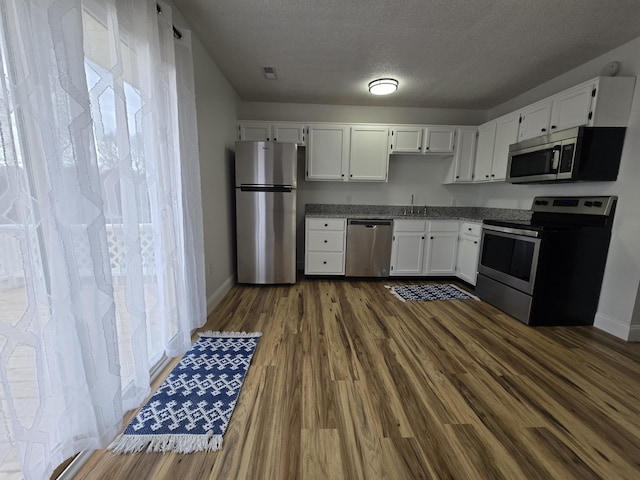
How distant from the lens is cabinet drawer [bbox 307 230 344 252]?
379 centimetres

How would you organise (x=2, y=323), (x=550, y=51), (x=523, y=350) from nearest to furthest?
(x=2, y=323)
(x=523, y=350)
(x=550, y=51)

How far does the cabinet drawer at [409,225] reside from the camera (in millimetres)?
3811

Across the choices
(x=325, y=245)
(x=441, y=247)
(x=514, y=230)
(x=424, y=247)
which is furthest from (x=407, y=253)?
A: (x=514, y=230)

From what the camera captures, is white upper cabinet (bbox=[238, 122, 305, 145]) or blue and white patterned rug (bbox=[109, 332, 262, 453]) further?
white upper cabinet (bbox=[238, 122, 305, 145])

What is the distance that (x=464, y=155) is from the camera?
3977 millimetres

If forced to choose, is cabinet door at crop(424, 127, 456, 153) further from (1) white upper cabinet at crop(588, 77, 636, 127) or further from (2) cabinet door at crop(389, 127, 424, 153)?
(1) white upper cabinet at crop(588, 77, 636, 127)

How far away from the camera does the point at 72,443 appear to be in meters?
1.03

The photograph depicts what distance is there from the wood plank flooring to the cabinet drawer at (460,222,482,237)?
1262 mm

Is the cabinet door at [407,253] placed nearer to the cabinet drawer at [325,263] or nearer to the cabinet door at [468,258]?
the cabinet door at [468,258]

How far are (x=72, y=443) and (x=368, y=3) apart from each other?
2.95 meters

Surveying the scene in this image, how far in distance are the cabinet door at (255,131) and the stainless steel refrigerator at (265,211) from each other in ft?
1.82

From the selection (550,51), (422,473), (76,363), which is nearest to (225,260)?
(76,363)

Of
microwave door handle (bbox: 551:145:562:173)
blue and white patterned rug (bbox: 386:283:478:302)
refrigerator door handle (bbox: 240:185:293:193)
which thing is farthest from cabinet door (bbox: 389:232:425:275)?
refrigerator door handle (bbox: 240:185:293:193)

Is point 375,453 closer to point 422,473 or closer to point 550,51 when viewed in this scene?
point 422,473
